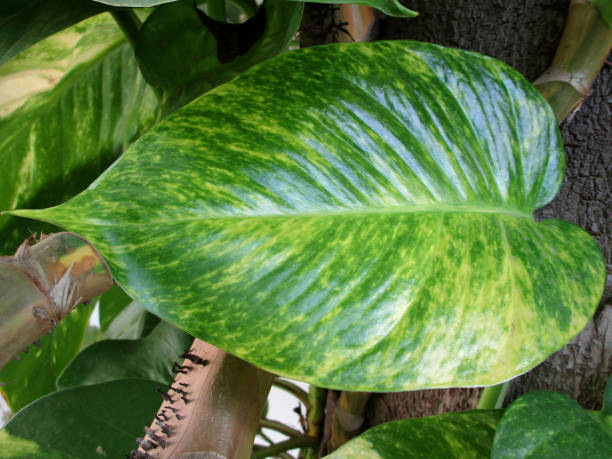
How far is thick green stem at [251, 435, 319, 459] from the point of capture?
667mm

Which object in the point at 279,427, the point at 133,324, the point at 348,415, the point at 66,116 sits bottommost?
the point at 279,427

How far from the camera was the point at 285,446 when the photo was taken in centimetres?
71

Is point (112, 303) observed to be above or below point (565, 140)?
below

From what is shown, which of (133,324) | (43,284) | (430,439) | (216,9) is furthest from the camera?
(133,324)

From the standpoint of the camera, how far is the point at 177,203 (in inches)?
10.3

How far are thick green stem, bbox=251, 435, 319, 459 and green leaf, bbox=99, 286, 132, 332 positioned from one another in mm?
275

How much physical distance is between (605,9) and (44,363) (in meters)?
0.72

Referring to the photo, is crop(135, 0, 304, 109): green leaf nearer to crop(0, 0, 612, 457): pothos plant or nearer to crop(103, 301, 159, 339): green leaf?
crop(0, 0, 612, 457): pothos plant

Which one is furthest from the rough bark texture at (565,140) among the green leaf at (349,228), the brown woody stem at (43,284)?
the brown woody stem at (43,284)

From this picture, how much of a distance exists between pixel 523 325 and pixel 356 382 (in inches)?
4.4

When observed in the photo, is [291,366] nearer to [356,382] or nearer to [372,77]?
[356,382]

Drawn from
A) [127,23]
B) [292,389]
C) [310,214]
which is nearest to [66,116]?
[127,23]

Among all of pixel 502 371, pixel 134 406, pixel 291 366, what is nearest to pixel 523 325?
pixel 502 371

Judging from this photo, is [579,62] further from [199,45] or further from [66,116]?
[66,116]
